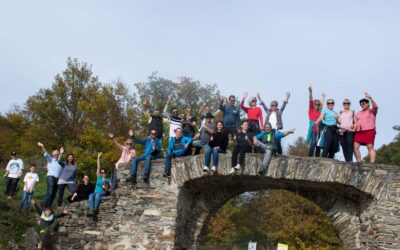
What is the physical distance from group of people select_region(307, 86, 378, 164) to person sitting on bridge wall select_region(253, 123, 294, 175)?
72cm

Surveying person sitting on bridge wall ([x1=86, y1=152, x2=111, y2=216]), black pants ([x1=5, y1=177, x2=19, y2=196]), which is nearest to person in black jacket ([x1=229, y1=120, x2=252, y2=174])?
person sitting on bridge wall ([x1=86, y1=152, x2=111, y2=216])

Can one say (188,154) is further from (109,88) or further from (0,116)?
(0,116)

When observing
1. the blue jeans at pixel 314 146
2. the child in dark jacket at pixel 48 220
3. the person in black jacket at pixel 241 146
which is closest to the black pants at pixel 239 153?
the person in black jacket at pixel 241 146

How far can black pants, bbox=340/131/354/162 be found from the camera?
9.78 meters

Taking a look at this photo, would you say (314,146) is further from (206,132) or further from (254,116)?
(206,132)

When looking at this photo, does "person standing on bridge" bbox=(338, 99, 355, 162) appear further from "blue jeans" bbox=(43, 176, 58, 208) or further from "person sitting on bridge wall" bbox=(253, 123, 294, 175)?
"blue jeans" bbox=(43, 176, 58, 208)

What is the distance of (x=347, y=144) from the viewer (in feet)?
32.2

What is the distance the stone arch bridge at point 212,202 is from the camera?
9391mm

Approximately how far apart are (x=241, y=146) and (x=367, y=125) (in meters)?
2.67

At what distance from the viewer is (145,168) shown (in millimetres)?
10750

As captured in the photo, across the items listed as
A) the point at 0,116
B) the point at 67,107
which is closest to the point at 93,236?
the point at 67,107

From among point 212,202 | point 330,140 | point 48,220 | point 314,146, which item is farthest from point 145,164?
point 330,140

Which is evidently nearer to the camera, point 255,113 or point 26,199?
point 255,113

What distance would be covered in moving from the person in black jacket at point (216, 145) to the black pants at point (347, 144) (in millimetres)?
2545
